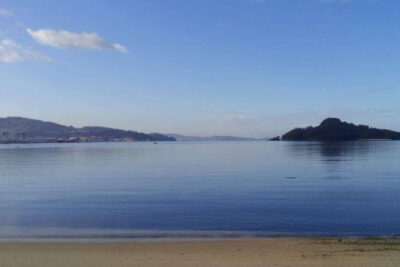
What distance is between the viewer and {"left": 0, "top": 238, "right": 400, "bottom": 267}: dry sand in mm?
13211

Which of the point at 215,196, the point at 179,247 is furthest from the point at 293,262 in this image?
the point at 215,196

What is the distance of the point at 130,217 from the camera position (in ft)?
78.3

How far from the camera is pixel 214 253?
15.1 meters

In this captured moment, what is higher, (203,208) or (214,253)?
(214,253)

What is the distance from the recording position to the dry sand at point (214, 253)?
13211mm

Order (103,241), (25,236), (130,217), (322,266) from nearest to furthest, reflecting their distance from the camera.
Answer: (322,266)
(103,241)
(25,236)
(130,217)

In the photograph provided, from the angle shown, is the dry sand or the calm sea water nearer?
the dry sand

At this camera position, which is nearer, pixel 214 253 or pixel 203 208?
pixel 214 253

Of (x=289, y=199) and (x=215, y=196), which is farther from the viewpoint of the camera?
(x=215, y=196)

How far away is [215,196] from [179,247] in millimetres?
15469

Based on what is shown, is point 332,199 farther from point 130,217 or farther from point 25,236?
point 25,236

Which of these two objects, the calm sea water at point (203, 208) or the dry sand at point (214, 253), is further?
the calm sea water at point (203, 208)

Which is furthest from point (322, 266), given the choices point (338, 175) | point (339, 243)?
point (338, 175)

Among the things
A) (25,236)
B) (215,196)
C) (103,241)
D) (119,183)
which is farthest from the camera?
(119,183)
